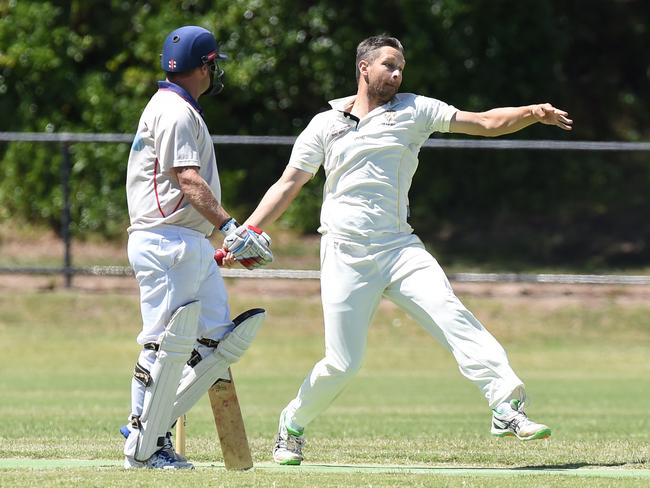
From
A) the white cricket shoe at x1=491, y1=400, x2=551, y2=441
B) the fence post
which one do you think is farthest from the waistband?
the fence post

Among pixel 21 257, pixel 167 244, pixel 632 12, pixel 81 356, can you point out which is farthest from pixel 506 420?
pixel 632 12

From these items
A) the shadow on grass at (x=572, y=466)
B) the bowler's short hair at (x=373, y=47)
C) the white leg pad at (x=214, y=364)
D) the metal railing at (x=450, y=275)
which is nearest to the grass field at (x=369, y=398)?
the shadow on grass at (x=572, y=466)

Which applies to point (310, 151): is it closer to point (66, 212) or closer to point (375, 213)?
point (375, 213)

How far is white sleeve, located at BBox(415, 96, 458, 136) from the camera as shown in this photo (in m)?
7.88

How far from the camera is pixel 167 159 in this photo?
731 cm

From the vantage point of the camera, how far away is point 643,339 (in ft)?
58.5

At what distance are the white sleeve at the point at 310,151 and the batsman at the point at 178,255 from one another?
56 centimetres

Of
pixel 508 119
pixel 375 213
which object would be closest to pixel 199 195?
pixel 375 213

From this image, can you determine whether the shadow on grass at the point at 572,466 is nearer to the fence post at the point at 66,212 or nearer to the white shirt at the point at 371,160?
the white shirt at the point at 371,160

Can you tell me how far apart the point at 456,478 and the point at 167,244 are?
6.13 feet

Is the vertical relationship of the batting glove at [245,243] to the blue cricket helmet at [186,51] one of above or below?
below

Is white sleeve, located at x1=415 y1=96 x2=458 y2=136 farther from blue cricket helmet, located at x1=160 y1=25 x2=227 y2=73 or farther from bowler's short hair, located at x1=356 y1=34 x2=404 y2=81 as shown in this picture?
blue cricket helmet, located at x1=160 y1=25 x2=227 y2=73

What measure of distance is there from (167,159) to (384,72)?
132 cm

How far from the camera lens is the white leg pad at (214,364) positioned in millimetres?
7512
